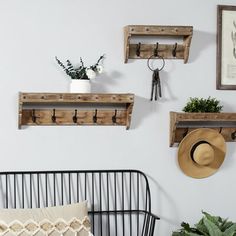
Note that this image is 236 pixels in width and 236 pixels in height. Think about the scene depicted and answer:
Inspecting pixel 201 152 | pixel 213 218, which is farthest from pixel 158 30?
pixel 213 218

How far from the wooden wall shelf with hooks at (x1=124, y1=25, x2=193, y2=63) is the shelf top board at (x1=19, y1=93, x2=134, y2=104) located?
0.32 m

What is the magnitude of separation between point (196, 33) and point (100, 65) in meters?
0.73

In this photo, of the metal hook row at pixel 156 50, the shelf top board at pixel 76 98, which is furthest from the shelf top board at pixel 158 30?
the shelf top board at pixel 76 98

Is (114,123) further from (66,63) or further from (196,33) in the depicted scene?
(196,33)

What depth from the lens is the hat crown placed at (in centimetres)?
363

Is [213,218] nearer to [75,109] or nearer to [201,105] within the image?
[201,105]

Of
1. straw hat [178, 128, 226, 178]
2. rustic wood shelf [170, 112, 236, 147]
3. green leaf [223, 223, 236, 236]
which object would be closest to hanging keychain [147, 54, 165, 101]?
rustic wood shelf [170, 112, 236, 147]

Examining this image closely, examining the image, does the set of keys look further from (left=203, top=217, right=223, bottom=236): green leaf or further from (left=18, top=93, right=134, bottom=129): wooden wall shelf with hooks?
(left=203, top=217, right=223, bottom=236): green leaf

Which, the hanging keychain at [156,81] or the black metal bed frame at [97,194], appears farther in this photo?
the hanging keychain at [156,81]

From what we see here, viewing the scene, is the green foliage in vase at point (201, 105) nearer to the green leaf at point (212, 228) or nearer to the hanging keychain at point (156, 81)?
the hanging keychain at point (156, 81)

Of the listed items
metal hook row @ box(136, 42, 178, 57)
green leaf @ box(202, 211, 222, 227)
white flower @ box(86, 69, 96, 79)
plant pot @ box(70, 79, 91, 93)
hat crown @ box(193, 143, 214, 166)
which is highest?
metal hook row @ box(136, 42, 178, 57)

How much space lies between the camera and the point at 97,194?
3619mm

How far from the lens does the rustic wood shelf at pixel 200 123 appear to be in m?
3.57

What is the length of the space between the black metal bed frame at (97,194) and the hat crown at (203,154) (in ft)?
1.28
